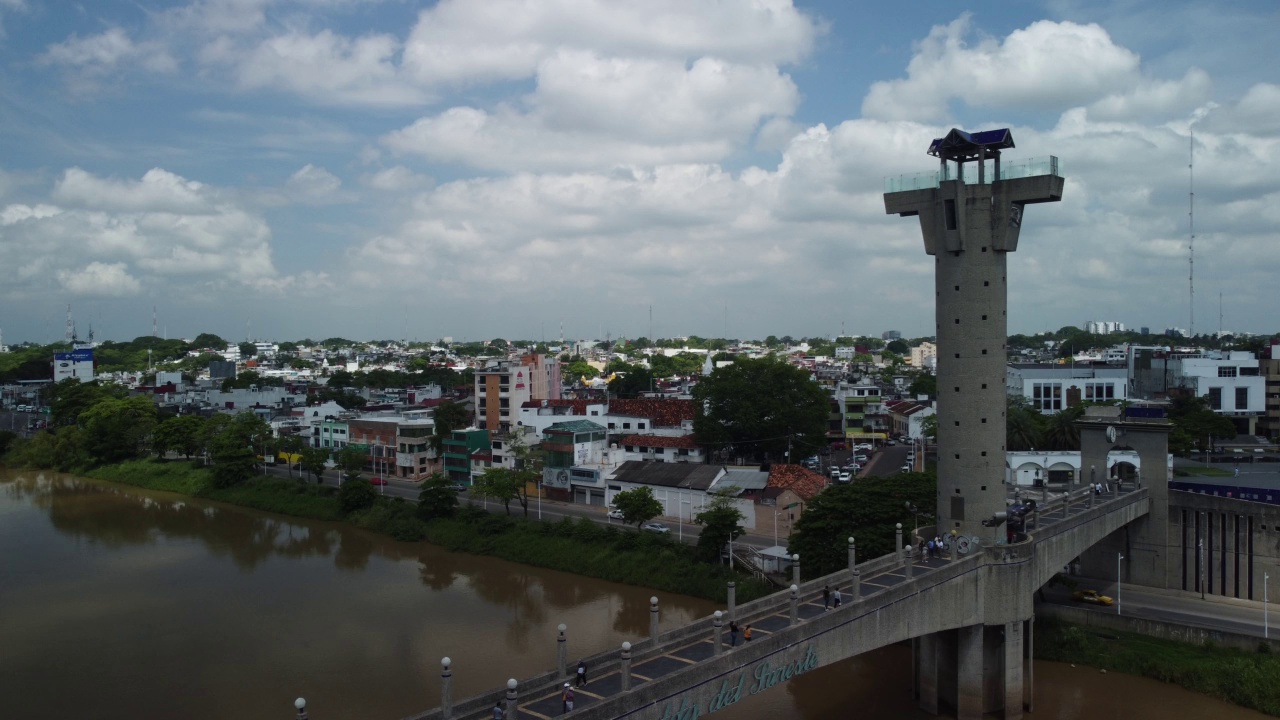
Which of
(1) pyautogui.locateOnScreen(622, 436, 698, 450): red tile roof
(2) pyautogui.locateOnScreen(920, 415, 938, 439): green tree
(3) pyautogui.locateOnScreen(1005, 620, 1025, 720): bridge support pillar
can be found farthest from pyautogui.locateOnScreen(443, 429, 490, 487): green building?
(3) pyautogui.locateOnScreen(1005, 620, 1025, 720): bridge support pillar

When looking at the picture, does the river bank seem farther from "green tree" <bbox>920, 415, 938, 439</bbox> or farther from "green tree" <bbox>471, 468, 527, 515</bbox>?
"green tree" <bbox>920, 415, 938, 439</bbox>

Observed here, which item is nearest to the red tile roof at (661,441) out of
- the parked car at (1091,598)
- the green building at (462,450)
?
the green building at (462,450)

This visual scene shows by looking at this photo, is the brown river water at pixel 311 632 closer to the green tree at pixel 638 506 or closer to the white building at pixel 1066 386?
the green tree at pixel 638 506

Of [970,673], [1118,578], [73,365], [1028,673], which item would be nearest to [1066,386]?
[1118,578]

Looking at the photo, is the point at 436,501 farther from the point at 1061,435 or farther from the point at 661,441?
the point at 1061,435

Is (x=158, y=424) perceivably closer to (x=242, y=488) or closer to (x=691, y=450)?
(x=242, y=488)
